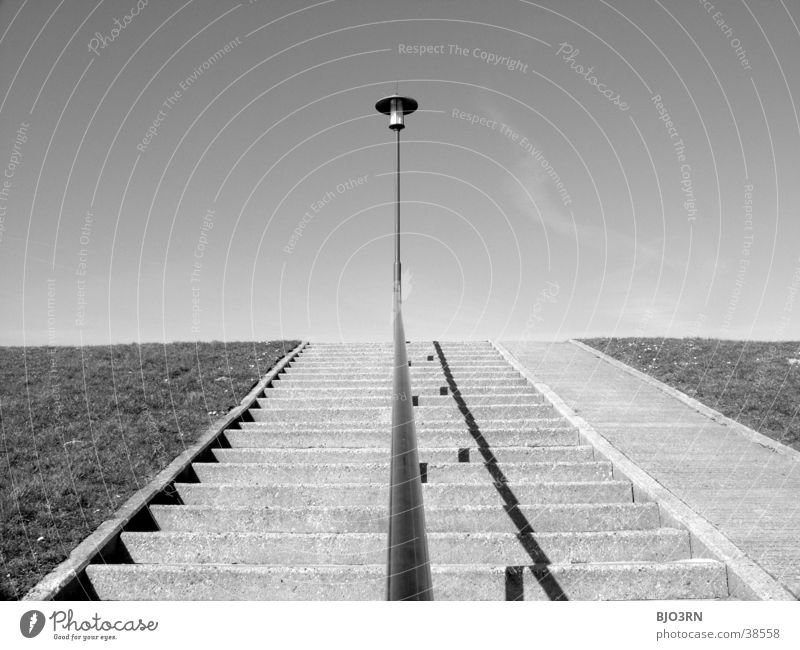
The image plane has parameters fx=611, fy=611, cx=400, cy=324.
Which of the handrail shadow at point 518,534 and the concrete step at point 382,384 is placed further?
the concrete step at point 382,384

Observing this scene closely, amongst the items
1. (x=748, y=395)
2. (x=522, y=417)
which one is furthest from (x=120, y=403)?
(x=748, y=395)

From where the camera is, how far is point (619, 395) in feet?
27.9

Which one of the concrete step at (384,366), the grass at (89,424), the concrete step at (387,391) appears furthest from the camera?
the concrete step at (384,366)

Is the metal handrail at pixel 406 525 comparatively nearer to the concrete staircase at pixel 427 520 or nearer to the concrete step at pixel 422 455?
the concrete staircase at pixel 427 520

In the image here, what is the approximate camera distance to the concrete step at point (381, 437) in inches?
253

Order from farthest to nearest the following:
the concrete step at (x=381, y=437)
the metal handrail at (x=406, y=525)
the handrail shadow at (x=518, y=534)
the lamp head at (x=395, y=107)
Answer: the lamp head at (x=395, y=107) → the concrete step at (x=381, y=437) → the handrail shadow at (x=518, y=534) → the metal handrail at (x=406, y=525)

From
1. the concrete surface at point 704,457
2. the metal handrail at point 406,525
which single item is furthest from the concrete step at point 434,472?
the metal handrail at point 406,525

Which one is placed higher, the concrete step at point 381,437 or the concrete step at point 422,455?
the concrete step at point 381,437

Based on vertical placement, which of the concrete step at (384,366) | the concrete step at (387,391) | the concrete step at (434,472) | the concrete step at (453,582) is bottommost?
the concrete step at (453,582)

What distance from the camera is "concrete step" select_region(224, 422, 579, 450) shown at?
21.1 feet

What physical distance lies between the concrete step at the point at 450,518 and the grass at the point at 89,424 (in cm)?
99

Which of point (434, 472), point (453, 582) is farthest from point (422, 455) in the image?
point (453, 582)

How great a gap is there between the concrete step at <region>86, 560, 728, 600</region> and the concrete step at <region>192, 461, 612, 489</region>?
5.34 ft

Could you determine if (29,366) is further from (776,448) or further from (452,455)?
(776,448)
